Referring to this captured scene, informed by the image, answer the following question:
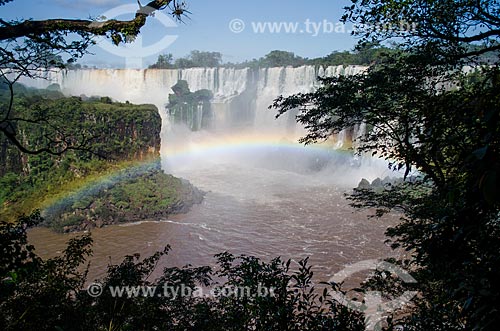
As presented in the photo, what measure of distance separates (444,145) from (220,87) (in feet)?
103

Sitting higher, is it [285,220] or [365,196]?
[365,196]

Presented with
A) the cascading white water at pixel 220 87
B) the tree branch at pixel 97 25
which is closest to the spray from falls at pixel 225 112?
the cascading white water at pixel 220 87

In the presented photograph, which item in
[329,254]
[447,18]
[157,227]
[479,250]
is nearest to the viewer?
[479,250]

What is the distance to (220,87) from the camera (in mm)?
31531

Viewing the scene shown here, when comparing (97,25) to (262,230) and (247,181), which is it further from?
(247,181)

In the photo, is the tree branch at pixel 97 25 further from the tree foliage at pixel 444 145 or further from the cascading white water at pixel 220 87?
the cascading white water at pixel 220 87

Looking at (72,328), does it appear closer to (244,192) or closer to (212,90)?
(244,192)

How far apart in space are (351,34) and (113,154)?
61.7 ft

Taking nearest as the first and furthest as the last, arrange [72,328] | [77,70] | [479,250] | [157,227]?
1. [479,250]
2. [72,328]
3. [157,227]
4. [77,70]

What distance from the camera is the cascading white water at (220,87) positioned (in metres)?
29.2

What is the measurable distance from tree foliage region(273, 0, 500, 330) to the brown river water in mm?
6412

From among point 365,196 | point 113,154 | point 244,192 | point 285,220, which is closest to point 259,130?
point 244,192

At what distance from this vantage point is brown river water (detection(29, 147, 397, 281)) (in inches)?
474

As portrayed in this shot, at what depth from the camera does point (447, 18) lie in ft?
11.1
